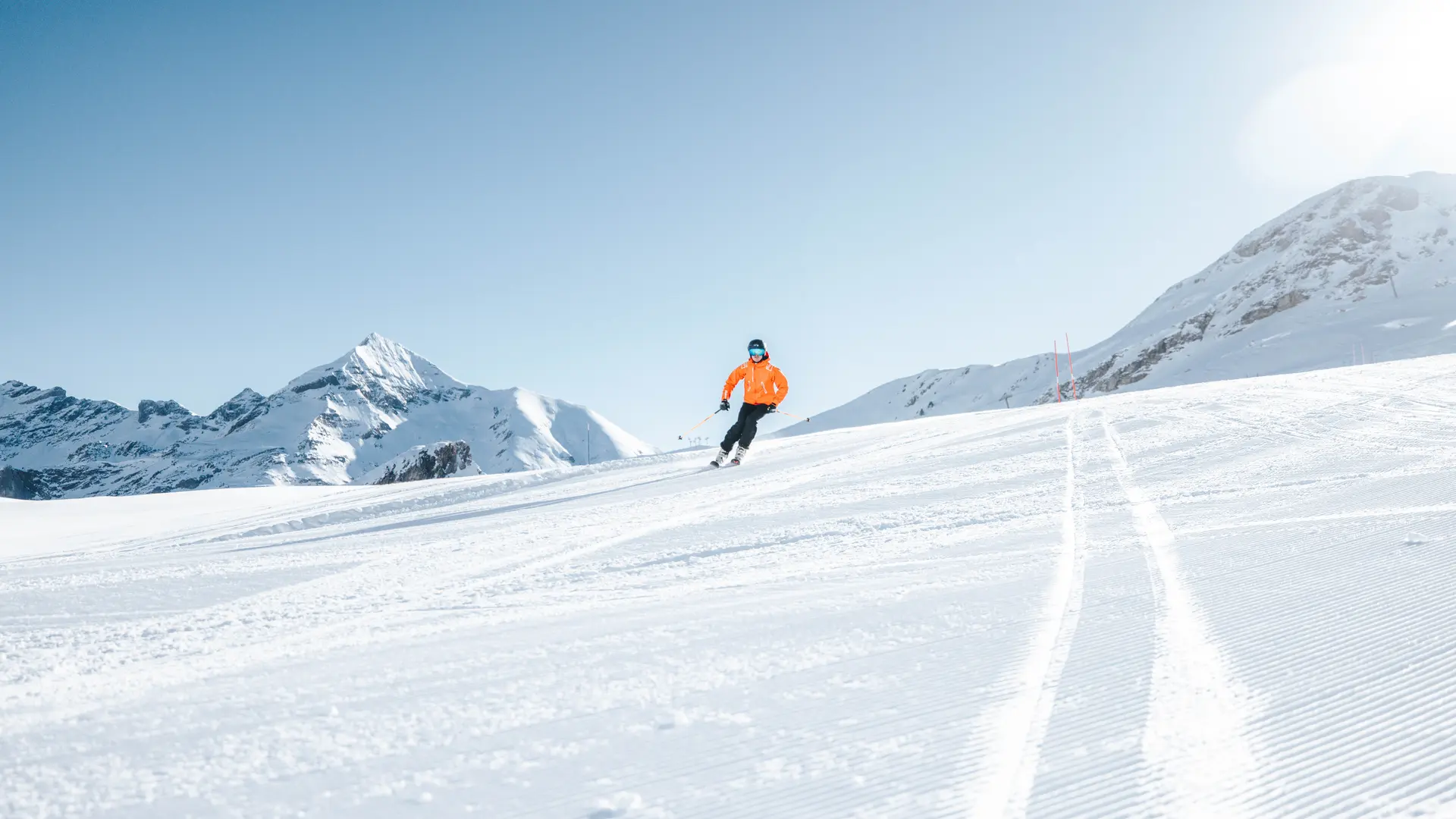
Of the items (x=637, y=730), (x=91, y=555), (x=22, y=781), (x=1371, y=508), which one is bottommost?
(x=1371, y=508)

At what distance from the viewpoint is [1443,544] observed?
3.71 m

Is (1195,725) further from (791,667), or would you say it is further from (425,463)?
(425,463)

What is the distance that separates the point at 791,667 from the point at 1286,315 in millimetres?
112836

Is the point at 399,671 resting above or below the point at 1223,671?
above

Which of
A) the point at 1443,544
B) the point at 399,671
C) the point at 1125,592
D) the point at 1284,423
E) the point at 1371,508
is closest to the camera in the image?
the point at 399,671

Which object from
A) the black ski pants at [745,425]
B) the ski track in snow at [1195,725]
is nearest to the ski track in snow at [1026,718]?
the ski track in snow at [1195,725]

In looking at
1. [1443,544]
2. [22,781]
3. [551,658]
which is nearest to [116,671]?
[22,781]

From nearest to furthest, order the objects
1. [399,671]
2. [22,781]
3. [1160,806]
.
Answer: [1160,806] → [22,781] → [399,671]

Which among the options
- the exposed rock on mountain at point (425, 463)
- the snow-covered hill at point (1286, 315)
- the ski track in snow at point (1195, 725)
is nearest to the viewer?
the ski track in snow at point (1195, 725)

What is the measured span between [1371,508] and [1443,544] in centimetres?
117

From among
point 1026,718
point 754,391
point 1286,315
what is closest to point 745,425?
point 754,391

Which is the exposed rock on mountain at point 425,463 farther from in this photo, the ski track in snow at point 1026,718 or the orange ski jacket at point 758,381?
the ski track in snow at point 1026,718

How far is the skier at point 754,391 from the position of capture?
11.9 m

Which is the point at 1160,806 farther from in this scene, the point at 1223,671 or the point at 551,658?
the point at 551,658
